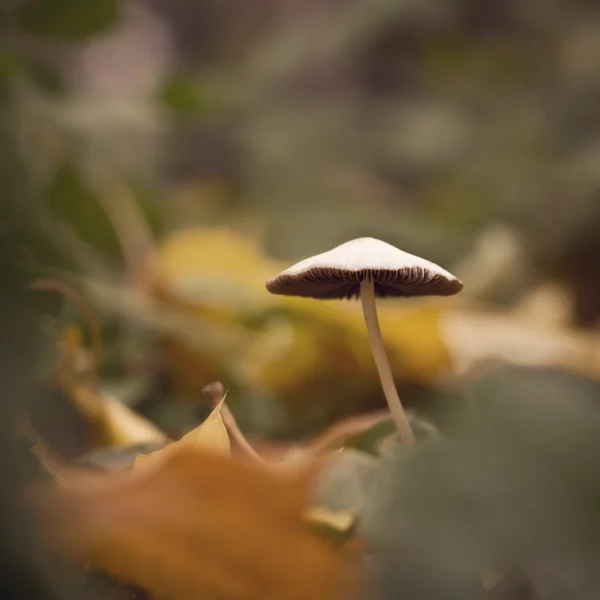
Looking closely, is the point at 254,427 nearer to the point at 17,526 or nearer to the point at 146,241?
the point at 17,526

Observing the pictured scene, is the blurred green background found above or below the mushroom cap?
above

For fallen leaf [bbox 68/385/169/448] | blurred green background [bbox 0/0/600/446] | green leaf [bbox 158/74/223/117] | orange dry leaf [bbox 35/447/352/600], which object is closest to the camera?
orange dry leaf [bbox 35/447/352/600]

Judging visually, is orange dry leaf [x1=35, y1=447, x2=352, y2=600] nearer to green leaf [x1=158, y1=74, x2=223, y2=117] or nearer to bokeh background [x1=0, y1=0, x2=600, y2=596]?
bokeh background [x1=0, y1=0, x2=600, y2=596]

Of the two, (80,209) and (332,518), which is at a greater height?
(80,209)

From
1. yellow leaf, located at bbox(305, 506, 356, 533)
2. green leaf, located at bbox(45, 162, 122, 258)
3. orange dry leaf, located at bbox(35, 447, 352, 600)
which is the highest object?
green leaf, located at bbox(45, 162, 122, 258)

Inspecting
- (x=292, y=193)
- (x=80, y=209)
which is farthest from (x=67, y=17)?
(x=292, y=193)

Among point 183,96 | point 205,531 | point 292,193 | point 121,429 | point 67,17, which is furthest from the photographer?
point 292,193

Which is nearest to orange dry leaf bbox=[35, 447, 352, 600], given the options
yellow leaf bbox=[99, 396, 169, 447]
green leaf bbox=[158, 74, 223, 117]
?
yellow leaf bbox=[99, 396, 169, 447]

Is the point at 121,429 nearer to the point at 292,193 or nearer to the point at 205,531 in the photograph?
the point at 205,531
